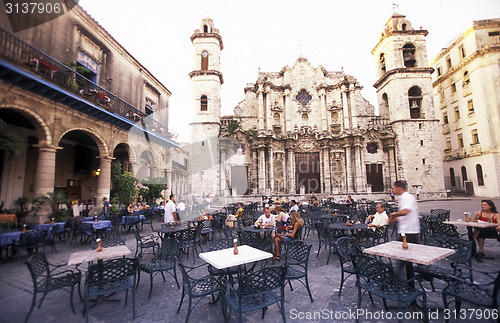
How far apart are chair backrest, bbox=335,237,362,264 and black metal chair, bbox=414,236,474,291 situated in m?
0.95

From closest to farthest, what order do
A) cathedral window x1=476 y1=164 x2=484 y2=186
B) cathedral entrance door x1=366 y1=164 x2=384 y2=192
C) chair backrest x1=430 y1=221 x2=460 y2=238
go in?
1. chair backrest x1=430 y1=221 x2=460 y2=238
2. cathedral window x1=476 y1=164 x2=484 y2=186
3. cathedral entrance door x1=366 y1=164 x2=384 y2=192

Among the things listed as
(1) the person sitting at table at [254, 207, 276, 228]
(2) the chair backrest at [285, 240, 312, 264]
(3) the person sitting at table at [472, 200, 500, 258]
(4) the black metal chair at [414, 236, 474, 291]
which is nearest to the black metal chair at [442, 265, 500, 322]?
(4) the black metal chair at [414, 236, 474, 291]

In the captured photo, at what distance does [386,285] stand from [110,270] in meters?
4.09

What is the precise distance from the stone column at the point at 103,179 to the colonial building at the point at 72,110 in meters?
0.04

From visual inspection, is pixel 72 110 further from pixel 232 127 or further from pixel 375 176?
pixel 375 176

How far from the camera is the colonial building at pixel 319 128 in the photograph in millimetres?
21984

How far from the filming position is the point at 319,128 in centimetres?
2553

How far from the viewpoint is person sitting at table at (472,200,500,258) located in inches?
214

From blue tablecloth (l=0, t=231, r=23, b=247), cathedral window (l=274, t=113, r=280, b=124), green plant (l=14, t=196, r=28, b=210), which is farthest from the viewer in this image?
cathedral window (l=274, t=113, r=280, b=124)

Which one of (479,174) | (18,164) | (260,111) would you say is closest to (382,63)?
(479,174)

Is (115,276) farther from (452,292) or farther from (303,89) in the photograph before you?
(303,89)

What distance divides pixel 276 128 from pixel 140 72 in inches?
574

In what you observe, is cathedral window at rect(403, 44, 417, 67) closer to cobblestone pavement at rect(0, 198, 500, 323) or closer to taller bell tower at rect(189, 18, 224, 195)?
taller bell tower at rect(189, 18, 224, 195)

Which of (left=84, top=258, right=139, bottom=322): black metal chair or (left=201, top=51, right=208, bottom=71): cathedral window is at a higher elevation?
(left=201, top=51, right=208, bottom=71): cathedral window
